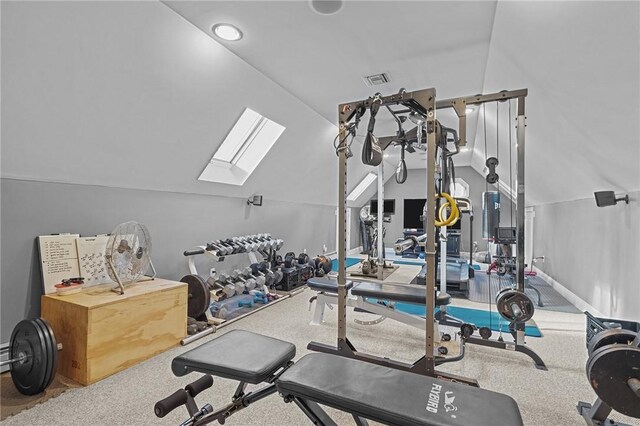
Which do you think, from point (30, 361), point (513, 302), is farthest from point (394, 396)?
point (30, 361)

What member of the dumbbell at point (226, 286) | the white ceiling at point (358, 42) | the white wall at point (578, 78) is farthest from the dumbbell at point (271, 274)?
the white wall at point (578, 78)

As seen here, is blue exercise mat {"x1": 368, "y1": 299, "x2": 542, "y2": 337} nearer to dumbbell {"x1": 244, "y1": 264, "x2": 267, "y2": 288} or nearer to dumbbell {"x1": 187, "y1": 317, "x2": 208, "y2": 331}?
dumbbell {"x1": 244, "y1": 264, "x2": 267, "y2": 288}

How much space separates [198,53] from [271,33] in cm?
65

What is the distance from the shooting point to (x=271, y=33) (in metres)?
2.47

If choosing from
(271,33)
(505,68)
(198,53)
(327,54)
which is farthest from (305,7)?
(505,68)

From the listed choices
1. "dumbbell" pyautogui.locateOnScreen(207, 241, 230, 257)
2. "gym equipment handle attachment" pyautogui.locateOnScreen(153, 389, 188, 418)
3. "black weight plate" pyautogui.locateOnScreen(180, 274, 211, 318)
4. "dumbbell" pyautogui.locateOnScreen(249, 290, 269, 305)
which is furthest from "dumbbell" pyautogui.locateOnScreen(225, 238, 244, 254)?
"gym equipment handle attachment" pyautogui.locateOnScreen(153, 389, 188, 418)

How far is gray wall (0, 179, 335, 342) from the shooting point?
2.28 meters

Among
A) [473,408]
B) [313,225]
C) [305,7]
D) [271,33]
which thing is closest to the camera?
[473,408]

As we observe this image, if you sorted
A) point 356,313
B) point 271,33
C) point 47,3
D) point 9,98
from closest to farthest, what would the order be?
point 47,3 < point 9,98 < point 271,33 < point 356,313

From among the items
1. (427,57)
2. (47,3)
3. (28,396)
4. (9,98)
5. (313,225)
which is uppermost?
(427,57)

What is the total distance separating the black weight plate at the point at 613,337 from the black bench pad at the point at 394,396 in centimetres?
77

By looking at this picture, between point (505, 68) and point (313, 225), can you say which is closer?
point (505, 68)

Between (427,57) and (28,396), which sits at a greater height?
(427,57)

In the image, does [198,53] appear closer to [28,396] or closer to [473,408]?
[28,396]
